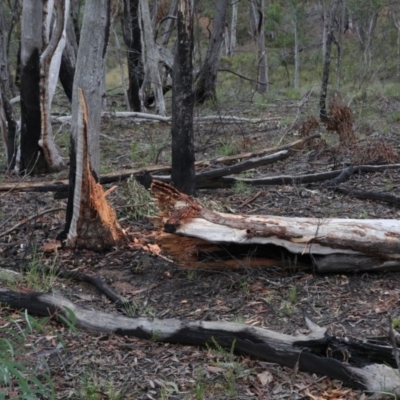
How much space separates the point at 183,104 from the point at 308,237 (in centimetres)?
209

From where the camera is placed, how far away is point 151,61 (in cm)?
1334

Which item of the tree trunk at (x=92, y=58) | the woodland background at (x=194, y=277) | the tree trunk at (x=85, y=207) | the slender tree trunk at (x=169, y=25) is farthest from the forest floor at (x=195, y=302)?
the slender tree trunk at (x=169, y=25)

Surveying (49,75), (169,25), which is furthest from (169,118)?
(169,25)

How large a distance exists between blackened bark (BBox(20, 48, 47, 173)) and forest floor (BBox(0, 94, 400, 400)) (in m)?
1.38

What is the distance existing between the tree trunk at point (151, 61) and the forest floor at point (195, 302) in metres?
5.83

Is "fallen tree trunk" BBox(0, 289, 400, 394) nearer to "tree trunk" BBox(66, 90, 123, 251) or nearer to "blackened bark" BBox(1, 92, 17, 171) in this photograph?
"tree trunk" BBox(66, 90, 123, 251)

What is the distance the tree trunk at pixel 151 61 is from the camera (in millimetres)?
12828

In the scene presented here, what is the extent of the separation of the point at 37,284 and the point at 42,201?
2620 millimetres

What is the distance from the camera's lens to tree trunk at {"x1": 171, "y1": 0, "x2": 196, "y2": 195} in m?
6.22

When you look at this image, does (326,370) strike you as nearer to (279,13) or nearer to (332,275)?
(332,275)

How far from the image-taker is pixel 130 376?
3.84 meters

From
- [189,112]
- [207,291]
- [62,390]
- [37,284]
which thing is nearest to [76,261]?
[37,284]

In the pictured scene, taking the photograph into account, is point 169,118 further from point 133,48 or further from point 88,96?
point 88,96

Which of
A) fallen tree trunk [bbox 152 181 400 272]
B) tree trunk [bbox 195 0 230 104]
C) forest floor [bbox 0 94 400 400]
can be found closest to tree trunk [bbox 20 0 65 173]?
forest floor [bbox 0 94 400 400]
